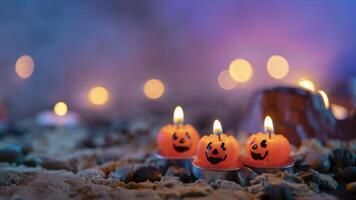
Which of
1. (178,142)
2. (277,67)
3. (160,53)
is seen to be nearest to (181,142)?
(178,142)

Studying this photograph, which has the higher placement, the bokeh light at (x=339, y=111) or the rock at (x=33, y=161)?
the bokeh light at (x=339, y=111)

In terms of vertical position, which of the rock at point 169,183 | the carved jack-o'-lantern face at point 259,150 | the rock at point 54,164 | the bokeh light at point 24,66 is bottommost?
the rock at point 169,183

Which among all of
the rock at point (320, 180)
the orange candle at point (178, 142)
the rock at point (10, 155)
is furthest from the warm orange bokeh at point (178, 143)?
the rock at point (10, 155)

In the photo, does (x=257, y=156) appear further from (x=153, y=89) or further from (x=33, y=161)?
(x=153, y=89)

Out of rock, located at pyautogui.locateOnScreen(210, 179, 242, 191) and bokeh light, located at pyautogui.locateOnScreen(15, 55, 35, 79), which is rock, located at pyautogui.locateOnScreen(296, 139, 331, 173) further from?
bokeh light, located at pyautogui.locateOnScreen(15, 55, 35, 79)

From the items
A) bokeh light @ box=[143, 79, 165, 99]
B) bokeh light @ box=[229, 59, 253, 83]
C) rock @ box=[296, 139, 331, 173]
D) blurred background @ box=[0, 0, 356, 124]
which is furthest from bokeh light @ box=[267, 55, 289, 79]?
rock @ box=[296, 139, 331, 173]

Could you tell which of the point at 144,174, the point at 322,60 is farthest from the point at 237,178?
the point at 322,60

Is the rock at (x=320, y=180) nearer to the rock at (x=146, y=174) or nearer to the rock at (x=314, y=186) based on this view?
the rock at (x=314, y=186)
